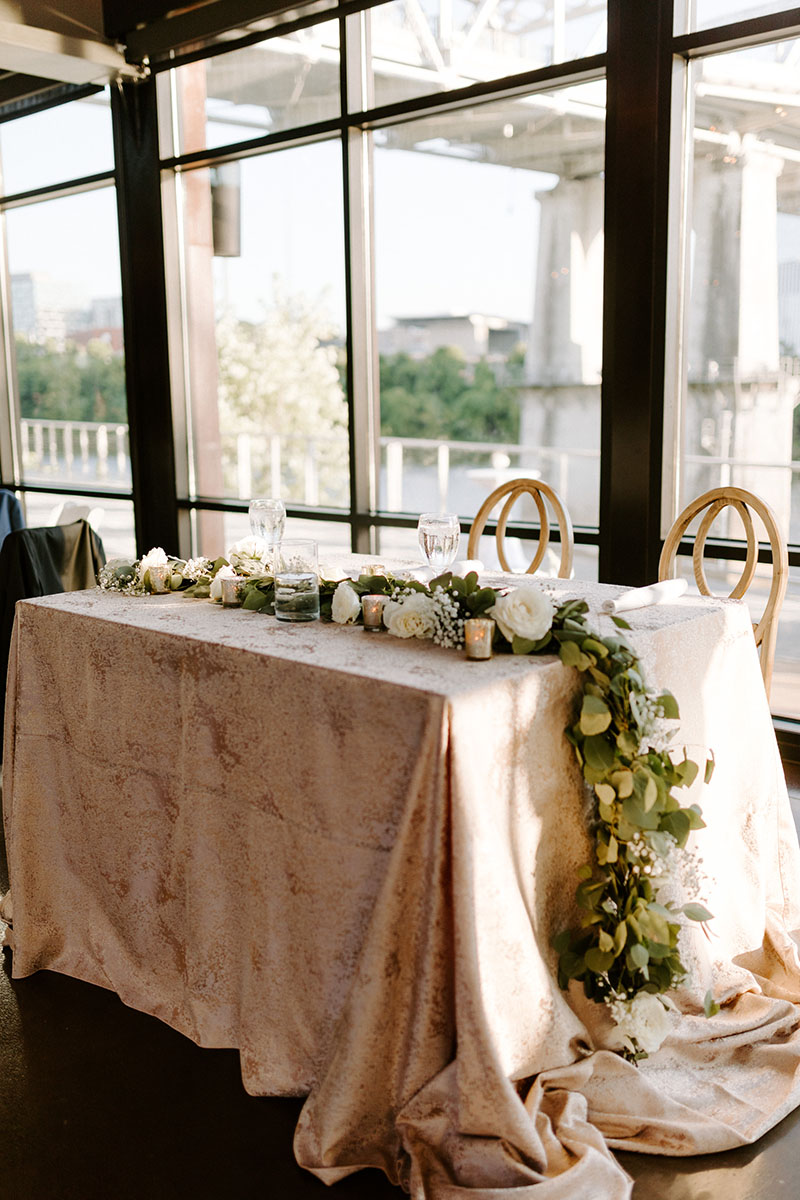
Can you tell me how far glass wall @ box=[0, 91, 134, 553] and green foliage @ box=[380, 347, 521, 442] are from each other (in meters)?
1.53

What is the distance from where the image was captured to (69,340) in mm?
6000

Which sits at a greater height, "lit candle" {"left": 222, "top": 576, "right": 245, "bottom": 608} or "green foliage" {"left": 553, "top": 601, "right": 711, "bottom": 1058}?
"lit candle" {"left": 222, "top": 576, "right": 245, "bottom": 608}

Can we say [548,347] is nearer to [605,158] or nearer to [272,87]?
[605,158]

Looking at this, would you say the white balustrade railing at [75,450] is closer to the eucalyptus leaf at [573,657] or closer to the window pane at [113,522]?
the window pane at [113,522]

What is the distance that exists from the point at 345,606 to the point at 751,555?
3.89 feet

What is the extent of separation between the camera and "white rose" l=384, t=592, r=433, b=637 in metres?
1.89

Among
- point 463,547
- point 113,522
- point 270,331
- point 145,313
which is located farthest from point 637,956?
point 113,522

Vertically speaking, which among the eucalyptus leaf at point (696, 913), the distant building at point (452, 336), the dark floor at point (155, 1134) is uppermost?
the distant building at point (452, 336)

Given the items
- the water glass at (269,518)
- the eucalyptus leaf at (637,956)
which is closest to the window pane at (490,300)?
the water glass at (269,518)

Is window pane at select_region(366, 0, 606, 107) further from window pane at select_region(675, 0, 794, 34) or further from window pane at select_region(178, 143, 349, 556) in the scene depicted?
window pane at select_region(178, 143, 349, 556)

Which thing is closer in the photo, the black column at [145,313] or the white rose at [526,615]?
the white rose at [526,615]

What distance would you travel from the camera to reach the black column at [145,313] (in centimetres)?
508

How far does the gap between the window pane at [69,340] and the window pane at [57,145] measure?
0.14 metres

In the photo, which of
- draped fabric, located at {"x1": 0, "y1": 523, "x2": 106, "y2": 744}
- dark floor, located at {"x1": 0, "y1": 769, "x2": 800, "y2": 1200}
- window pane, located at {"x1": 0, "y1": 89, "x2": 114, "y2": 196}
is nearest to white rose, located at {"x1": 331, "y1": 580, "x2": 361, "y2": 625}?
dark floor, located at {"x1": 0, "y1": 769, "x2": 800, "y2": 1200}
